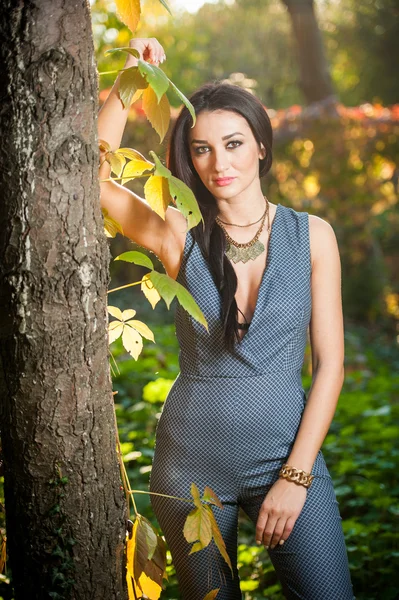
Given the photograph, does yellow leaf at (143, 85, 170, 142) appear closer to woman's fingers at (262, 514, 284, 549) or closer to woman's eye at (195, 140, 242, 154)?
woman's eye at (195, 140, 242, 154)

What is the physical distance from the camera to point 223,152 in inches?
72.4

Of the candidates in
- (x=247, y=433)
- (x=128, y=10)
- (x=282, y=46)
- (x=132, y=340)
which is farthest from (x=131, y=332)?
(x=282, y=46)

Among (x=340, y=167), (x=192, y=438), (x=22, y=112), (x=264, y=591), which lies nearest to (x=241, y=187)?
(x=192, y=438)

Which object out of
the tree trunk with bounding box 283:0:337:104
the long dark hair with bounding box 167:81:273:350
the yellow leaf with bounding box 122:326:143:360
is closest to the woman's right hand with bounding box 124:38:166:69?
the long dark hair with bounding box 167:81:273:350

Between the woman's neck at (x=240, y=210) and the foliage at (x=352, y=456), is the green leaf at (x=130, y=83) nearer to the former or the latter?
the woman's neck at (x=240, y=210)

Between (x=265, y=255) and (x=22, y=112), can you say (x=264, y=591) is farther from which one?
(x=22, y=112)

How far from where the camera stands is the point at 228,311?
1802mm

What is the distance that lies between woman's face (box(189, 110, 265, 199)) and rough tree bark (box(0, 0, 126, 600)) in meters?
0.63

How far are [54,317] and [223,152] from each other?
31.9 inches

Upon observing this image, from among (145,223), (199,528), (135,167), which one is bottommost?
(199,528)

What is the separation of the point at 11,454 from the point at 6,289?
0.33 metres

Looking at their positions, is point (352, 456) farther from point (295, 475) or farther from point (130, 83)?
point (130, 83)

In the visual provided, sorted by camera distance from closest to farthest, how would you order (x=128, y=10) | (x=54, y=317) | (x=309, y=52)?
(x=54, y=317) → (x=128, y=10) → (x=309, y=52)

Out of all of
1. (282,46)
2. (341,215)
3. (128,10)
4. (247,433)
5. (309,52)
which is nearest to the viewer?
(128,10)
